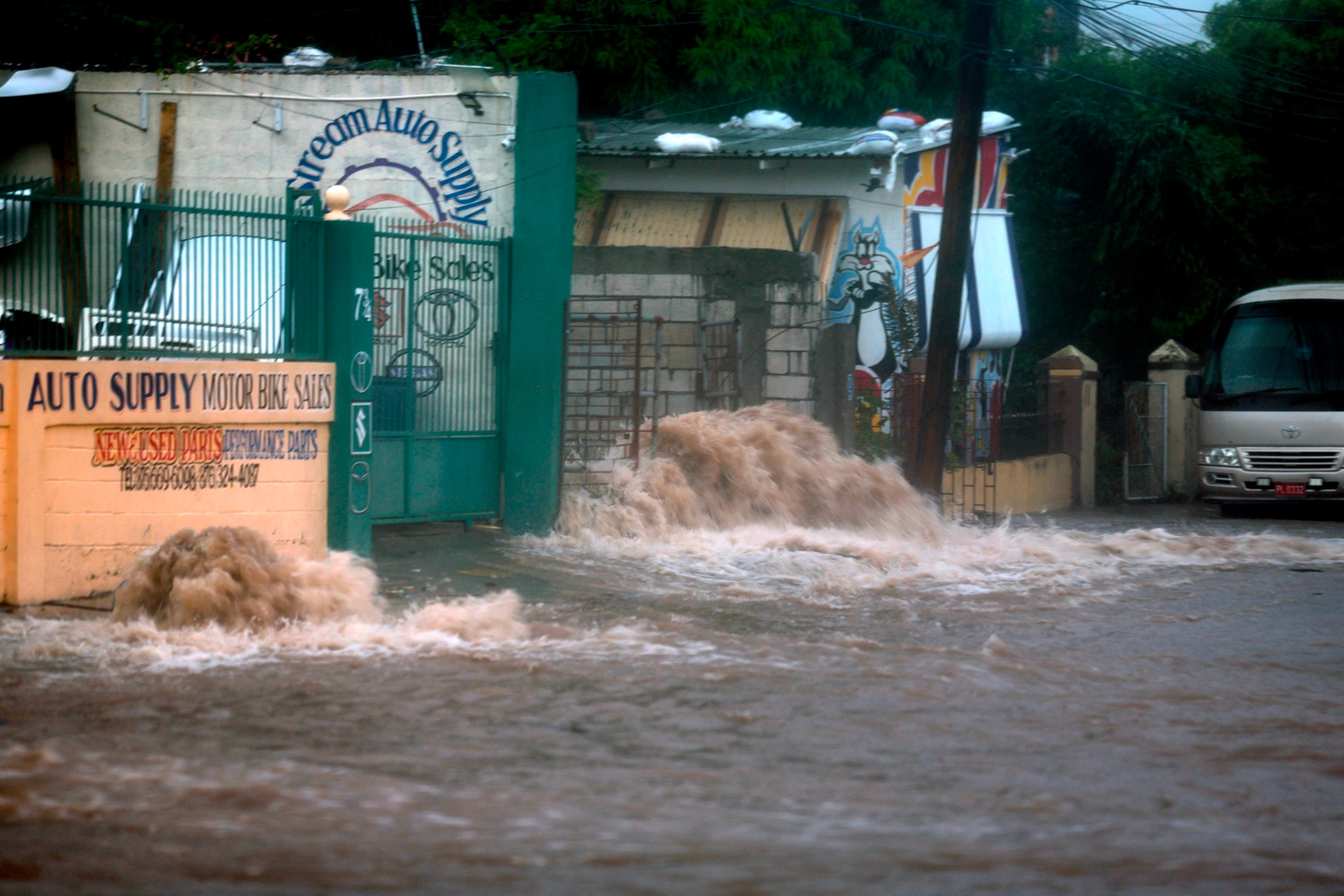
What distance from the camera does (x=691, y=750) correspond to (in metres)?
5.46

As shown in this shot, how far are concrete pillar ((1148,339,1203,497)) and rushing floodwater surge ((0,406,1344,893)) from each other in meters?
9.98

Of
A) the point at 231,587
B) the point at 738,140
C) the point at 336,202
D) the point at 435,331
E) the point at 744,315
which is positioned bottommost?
the point at 231,587

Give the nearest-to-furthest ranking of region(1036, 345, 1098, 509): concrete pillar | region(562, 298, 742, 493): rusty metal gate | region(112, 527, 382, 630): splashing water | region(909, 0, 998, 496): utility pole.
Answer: region(112, 527, 382, 630): splashing water, region(562, 298, 742, 493): rusty metal gate, region(909, 0, 998, 496): utility pole, region(1036, 345, 1098, 509): concrete pillar

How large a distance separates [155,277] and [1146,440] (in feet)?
49.9

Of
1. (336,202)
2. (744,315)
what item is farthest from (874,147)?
(336,202)

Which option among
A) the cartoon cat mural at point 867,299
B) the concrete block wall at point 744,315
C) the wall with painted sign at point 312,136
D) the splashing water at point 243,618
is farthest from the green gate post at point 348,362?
the cartoon cat mural at point 867,299

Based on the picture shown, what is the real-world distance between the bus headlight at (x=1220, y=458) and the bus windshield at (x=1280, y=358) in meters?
0.53

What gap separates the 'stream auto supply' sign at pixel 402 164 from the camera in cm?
1255

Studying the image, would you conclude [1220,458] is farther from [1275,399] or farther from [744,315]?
[744,315]

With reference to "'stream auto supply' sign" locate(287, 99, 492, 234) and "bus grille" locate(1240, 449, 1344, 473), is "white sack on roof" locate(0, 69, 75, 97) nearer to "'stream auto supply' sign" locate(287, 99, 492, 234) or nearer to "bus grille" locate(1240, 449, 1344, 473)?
"'stream auto supply' sign" locate(287, 99, 492, 234)

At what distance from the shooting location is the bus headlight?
16828mm

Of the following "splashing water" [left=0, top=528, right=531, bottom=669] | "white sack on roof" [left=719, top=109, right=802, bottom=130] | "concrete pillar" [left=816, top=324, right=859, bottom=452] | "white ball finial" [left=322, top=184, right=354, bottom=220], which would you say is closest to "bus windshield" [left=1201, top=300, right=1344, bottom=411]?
"concrete pillar" [left=816, top=324, right=859, bottom=452]

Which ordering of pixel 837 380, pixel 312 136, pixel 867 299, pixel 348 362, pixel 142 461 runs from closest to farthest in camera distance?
pixel 142 461
pixel 348 362
pixel 312 136
pixel 837 380
pixel 867 299

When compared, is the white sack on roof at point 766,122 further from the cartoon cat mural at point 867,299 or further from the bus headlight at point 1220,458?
the bus headlight at point 1220,458
